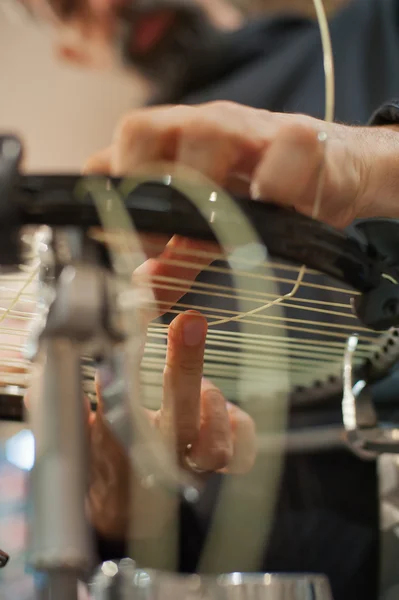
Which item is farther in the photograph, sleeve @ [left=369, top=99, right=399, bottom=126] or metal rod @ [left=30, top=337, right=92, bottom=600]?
sleeve @ [left=369, top=99, right=399, bottom=126]

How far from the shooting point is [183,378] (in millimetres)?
337

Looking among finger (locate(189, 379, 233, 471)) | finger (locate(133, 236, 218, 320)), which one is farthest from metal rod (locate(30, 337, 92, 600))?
finger (locate(189, 379, 233, 471))

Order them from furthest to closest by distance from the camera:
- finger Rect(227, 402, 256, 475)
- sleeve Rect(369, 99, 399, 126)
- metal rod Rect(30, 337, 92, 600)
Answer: finger Rect(227, 402, 256, 475)
sleeve Rect(369, 99, 399, 126)
metal rod Rect(30, 337, 92, 600)

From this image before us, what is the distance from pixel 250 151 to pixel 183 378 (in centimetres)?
14

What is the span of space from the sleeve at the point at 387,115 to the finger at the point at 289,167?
9cm

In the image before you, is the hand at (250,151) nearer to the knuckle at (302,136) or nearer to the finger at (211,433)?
the knuckle at (302,136)

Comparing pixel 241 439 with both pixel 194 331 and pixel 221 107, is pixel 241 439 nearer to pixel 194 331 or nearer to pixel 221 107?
pixel 194 331

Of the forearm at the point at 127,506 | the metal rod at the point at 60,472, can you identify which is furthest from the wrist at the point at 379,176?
the forearm at the point at 127,506

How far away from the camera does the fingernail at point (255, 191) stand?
0.77ft

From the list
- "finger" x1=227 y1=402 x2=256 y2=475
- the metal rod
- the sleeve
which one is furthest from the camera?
"finger" x1=227 y1=402 x2=256 y2=475

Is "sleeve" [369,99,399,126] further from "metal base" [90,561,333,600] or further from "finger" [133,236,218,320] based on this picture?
"metal base" [90,561,333,600]

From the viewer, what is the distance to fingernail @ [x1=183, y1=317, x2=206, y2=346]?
12.5 inches

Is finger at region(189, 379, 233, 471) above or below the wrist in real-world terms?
below

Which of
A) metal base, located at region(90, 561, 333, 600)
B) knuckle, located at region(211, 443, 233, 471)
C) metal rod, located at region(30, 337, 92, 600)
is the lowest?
metal base, located at region(90, 561, 333, 600)
